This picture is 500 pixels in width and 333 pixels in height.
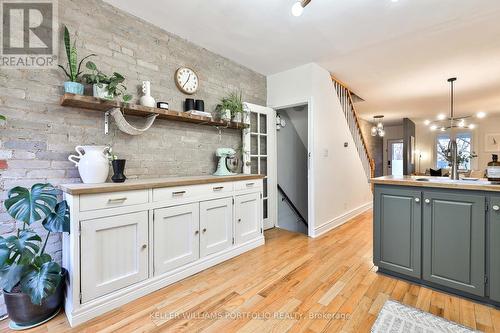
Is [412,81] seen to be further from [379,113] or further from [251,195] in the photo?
[251,195]

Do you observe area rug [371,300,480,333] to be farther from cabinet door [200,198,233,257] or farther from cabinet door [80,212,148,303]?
cabinet door [80,212,148,303]

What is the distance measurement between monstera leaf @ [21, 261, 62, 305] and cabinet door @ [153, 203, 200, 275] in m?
0.68

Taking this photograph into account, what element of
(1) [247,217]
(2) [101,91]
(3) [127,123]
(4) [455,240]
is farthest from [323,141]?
(2) [101,91]

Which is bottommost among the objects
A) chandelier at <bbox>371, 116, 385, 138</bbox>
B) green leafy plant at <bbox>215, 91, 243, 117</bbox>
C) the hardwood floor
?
the hardwood floor

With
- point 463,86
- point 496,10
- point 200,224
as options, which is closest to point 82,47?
point 200,224

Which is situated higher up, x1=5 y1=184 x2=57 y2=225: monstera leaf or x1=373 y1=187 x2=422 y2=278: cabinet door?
x1=5 y1=184 x2=57 y2=225: monstera leaf

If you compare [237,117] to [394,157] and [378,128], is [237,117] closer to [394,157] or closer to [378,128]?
[378,128]

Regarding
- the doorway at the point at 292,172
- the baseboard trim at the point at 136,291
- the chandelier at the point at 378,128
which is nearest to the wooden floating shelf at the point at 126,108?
the baseboard trim at the point at 136,291

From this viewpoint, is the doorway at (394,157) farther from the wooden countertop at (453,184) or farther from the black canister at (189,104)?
the black canister at (189,104)

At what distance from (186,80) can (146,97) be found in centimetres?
65

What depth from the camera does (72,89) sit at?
1848mm

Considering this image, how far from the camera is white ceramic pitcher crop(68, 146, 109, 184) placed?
1889mm

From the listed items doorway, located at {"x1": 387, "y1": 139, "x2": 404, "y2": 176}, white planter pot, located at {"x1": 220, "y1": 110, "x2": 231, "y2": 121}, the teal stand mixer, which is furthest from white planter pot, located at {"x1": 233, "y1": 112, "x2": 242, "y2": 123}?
doorway, located at {"x1": 387, "y1": 139, "x2": 404, "y2": 176}

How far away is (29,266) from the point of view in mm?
1567
